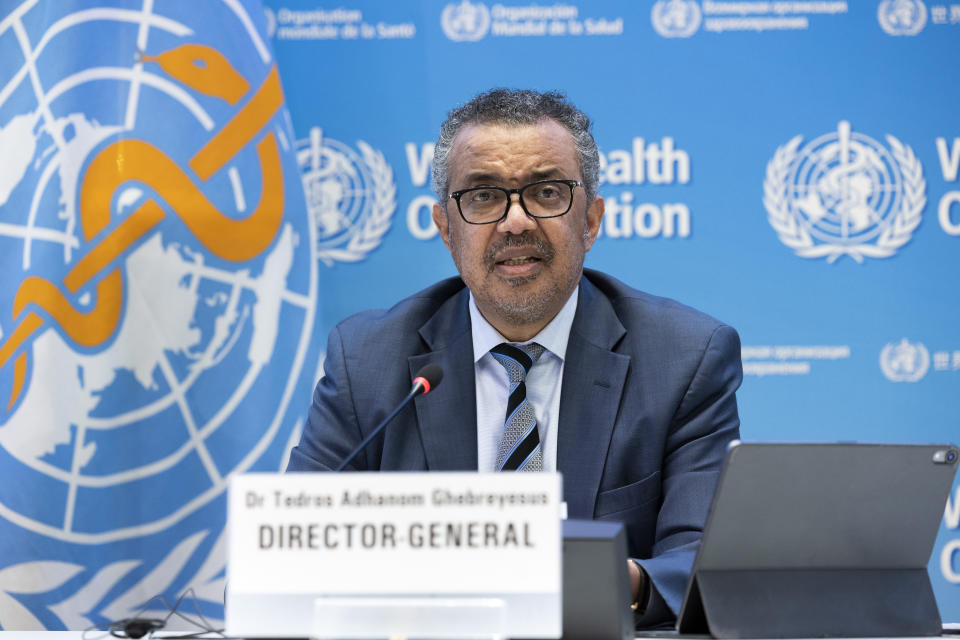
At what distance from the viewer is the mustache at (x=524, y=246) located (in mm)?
2328

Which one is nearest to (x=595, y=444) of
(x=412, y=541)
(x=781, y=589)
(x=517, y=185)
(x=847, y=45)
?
(x=517, y=185)

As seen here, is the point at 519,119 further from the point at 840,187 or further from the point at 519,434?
the point at 840,187

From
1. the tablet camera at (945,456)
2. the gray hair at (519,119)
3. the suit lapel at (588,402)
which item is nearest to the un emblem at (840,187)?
the gray hair at (519,119)

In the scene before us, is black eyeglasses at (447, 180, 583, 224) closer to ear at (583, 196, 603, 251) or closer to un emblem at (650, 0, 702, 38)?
ear at (583, 196, 603, 251)

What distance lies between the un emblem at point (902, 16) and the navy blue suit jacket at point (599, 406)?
174 cm

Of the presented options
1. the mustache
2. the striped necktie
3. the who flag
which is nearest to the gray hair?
the mustache

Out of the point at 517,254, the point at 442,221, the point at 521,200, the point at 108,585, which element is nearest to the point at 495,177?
the point at 521,200

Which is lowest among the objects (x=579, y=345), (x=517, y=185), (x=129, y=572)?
(x=129, y=572)

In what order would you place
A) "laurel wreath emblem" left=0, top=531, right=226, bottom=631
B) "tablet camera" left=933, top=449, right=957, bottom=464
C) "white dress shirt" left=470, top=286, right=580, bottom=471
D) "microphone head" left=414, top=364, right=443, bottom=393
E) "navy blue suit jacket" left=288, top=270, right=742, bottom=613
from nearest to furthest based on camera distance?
"tablet camera" left=933, top=449, right=957, bottom=464
"microphone head" left=414, top=364, right=443, bottom=393
"navy blue suit jacket" left=288, top=270, right=742, bottom=613
"white dress shirt" left=470, top=286, right=580, bottom=471
"laurel wreath emblem" left=0, top=531, right=226, bottom=631

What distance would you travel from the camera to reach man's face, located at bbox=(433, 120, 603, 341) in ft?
7.60

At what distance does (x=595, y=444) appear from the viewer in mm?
2211

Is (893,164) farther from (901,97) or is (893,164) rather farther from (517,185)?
(517,185)

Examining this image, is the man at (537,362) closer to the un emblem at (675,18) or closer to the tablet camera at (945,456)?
the tablet camera at (945,456)

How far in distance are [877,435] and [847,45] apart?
1.44 meters
